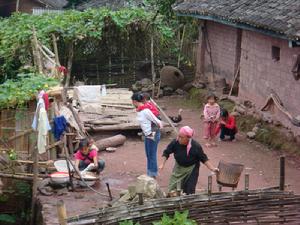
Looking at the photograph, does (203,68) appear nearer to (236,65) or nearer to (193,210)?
(236,65)

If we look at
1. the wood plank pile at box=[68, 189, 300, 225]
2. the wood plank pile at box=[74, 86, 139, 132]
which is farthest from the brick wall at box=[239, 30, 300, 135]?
the wood plank pile at box=[68, 189, 300, 225]

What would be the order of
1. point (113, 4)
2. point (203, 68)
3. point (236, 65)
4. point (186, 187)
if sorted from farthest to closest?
point (113, 4)
point (203, 68)
point (236, 65)
point (186, 187)

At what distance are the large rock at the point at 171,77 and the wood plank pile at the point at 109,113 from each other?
10.3ft

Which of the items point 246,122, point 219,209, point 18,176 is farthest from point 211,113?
point 219,209

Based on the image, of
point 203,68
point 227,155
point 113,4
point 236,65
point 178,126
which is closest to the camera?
point 227,155

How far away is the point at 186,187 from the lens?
945cm

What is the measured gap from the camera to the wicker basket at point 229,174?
923cm

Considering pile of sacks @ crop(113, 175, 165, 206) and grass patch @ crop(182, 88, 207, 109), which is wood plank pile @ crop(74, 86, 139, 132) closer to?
grass patch @ crop(182, 88, 207, 109)

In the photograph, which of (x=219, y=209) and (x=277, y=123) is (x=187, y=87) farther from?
(x=219, y=209)

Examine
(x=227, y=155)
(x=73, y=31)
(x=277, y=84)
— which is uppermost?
(x=73, y=31)

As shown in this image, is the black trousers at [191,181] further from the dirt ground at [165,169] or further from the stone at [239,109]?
the stone at [239,109]

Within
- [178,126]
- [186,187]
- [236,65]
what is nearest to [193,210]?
[186,187]

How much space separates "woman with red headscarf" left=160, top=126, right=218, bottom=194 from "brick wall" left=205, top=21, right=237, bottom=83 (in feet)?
27.3

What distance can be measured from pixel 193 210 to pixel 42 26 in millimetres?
10968
